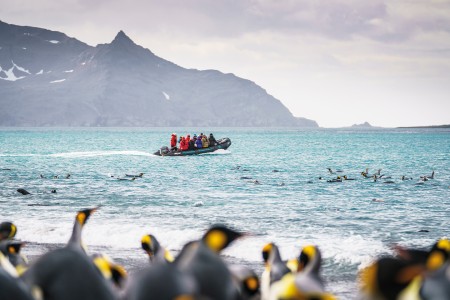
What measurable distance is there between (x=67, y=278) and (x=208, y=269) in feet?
3.40

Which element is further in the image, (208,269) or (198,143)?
(198,143)

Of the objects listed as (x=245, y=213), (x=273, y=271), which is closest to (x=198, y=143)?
(x=245, y=213)

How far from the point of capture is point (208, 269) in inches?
169

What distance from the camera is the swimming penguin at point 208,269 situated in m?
4.24

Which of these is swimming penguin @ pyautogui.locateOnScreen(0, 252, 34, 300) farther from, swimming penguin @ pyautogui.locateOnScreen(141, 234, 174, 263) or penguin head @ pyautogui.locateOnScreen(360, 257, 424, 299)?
penguin head @ pyautogui.locateOnScreen(360, 257, 424, 299)

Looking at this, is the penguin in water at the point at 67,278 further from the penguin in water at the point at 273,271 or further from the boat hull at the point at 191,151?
the boat hull at the point at 191,151

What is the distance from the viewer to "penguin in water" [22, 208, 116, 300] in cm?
407

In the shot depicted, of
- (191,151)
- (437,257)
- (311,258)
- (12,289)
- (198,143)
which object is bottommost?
(191,151)

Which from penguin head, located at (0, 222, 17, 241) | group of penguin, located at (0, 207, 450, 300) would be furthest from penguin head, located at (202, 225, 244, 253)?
penguin head, located at (0, 222, 17, 241)

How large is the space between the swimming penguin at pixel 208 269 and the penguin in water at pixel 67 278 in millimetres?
594

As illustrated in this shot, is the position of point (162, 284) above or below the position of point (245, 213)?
above

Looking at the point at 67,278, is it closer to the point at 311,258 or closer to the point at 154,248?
the point at 154,248

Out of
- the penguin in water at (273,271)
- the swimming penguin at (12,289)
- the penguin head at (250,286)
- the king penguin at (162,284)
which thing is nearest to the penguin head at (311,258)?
the penguin in water at (273,271)

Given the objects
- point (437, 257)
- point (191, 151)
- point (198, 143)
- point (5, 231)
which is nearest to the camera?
point (437, 257)
